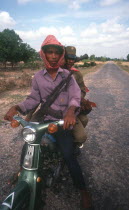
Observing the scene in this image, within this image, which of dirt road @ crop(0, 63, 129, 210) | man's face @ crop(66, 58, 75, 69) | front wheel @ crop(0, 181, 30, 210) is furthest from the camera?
man's face @ crop(66, 58, 75, 69)

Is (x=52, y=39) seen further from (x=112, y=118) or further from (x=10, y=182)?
(x=112, y=118)

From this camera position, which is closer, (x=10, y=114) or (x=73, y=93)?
(x=10, y=114)

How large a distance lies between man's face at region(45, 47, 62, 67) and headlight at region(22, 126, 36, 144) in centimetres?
110

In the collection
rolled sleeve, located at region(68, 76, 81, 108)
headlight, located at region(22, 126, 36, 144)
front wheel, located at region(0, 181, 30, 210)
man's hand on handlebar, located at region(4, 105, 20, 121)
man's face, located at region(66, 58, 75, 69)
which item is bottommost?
front wheel, located at region(0, 181, 30, 210)

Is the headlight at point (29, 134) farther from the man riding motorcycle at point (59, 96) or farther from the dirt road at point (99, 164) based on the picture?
the dirt road at point (99, 164)

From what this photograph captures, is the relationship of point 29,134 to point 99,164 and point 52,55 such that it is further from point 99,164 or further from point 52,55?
point 99,164

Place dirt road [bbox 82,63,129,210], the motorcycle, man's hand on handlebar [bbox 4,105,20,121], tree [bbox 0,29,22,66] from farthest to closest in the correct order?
tree [bbox 0,29,22,66] → dirt road [bbox 82,63,129,210] → man's hand on handlebar [bbox 4,105,20,121] → the motorcycle

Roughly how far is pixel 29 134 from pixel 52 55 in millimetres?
1179

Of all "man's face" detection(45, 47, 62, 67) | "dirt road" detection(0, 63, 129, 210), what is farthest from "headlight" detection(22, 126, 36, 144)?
"dirt road" detection(0, 63, 129, 210)

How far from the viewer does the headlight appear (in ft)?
6.23

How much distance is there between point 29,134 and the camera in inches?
75.7

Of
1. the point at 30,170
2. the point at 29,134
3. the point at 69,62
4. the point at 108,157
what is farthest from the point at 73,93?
the point at 108,157

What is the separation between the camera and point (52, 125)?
1.90 meters

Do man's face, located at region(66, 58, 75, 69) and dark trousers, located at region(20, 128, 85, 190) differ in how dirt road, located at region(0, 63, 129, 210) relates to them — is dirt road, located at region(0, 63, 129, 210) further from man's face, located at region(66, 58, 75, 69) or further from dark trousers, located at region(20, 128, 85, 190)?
man's face, located at region(66, 58, 75, 69)
